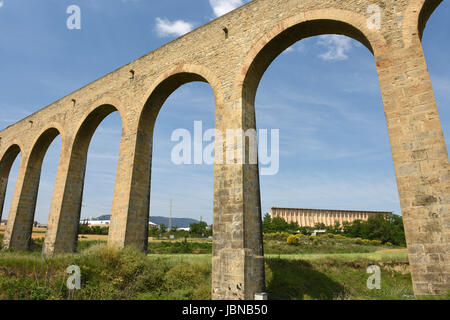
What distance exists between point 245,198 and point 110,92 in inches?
302

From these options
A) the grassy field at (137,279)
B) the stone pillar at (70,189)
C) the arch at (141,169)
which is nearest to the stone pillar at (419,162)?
the grassy field at (137,279)

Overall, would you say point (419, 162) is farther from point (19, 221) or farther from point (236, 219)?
point (19, 221)

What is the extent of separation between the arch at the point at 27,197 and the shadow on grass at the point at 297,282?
11.8 metres

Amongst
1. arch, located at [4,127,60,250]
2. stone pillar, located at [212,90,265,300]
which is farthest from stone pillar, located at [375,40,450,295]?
arch, located at [4,127,60,250]

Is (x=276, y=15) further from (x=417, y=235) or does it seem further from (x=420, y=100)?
(x=417, y=235)

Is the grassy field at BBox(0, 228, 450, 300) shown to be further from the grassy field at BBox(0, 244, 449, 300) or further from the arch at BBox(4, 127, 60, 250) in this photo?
the arch at BBox(4, 127, 60, 250)

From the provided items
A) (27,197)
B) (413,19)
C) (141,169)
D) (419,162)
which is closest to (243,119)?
(419,162)

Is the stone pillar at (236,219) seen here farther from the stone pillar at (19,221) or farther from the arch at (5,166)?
the arch at (5,166)

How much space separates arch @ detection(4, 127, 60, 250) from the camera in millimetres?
13531

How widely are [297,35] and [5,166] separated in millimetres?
18217

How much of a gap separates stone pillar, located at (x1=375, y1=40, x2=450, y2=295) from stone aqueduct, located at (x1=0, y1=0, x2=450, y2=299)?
0.02 m

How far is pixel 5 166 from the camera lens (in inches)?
661

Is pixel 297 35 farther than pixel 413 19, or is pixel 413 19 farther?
pixel 297 35

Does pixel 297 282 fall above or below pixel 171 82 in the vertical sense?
below
